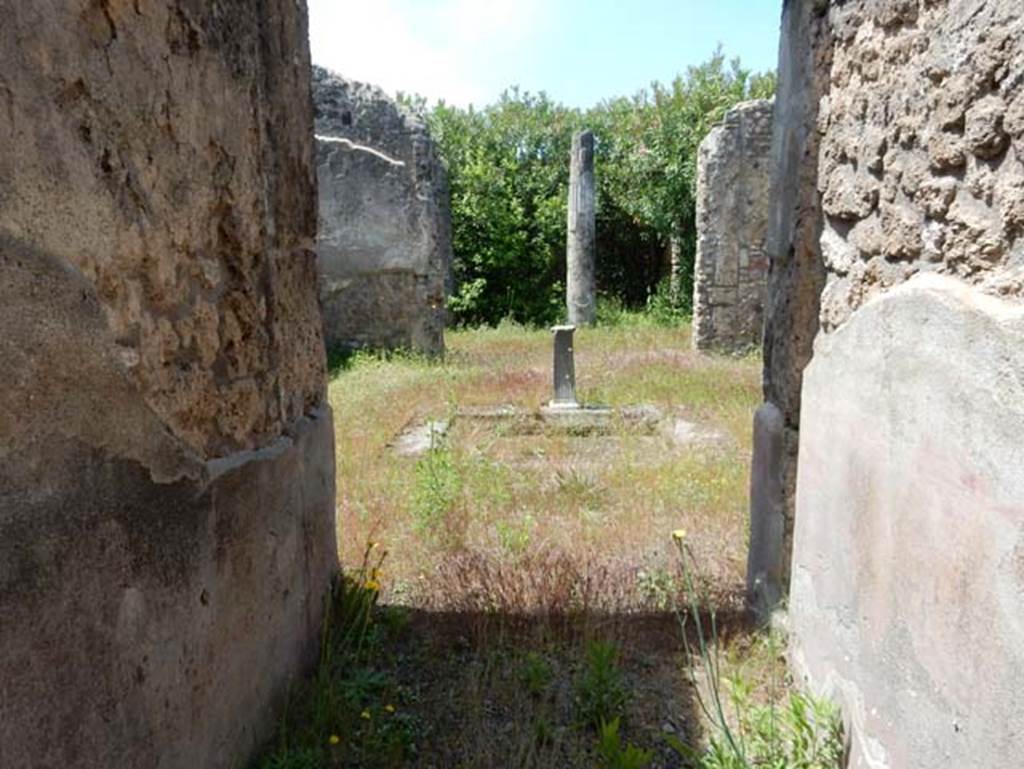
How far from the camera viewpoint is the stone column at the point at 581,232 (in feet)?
48.4

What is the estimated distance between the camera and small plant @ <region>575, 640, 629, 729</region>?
8.30 feet

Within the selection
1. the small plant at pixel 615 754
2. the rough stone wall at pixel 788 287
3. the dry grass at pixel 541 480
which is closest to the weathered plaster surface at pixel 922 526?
the rough stone wall at pixel 788 287

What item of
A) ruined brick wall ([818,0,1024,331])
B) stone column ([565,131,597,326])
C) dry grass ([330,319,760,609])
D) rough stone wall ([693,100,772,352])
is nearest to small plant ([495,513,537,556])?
dry grass ([330,319,760,609])

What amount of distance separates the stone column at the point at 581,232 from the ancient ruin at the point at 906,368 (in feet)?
39.8

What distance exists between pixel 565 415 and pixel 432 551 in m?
3.48

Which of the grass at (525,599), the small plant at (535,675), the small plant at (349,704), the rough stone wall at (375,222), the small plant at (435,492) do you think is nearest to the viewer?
the small plant at (349,704)

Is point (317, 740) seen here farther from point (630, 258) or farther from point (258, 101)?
point (630, 258)

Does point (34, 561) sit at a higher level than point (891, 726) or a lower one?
higher

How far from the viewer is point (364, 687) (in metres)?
2.62

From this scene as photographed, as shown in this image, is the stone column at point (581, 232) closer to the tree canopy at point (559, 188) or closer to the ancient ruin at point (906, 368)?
the tree canopy at point (559, 188)

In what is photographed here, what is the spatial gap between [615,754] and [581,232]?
13.2 metres

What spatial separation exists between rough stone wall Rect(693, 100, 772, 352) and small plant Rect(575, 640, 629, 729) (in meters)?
9.48

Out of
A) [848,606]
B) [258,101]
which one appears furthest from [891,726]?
[258,101]

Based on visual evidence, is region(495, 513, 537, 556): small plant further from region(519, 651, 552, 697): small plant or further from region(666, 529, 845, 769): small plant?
region(666, 529, 845, 769): small plant
